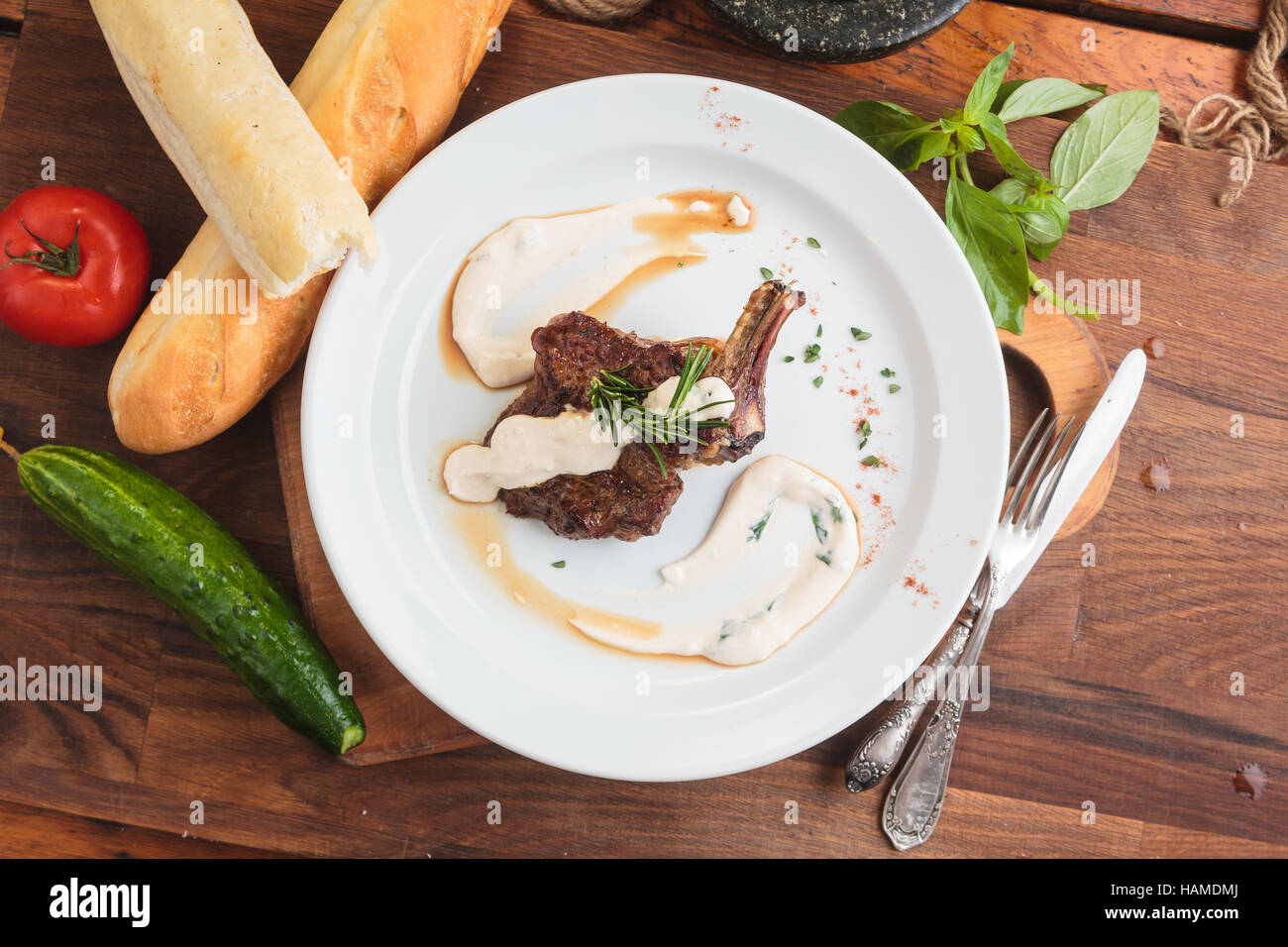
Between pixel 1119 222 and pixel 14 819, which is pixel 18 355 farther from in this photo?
pixel 1119 222

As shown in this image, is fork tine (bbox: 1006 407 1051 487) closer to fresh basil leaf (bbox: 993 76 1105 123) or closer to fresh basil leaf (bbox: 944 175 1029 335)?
fresh basil leaf (bbox: 944 175 1029 335)

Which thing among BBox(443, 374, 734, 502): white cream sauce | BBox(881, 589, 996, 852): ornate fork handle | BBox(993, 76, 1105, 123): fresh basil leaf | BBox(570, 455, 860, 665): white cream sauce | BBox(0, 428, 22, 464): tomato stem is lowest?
BBox(881, 589, 996, 852): ornate fork handle

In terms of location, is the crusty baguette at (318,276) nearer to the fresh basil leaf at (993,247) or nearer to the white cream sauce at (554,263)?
the white cream sauce at (554,263)

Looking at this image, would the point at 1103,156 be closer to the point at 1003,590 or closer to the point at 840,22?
the point at 840,22

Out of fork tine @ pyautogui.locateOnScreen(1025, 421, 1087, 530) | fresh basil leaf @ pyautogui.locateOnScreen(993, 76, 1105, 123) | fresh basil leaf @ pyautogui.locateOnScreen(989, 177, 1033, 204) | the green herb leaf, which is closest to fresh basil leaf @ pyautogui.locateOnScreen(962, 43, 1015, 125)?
fresh basil leaf @ pyautogui.locateOnScreen(993, 76, 1105, 123)

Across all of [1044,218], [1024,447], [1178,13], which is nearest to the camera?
[1044,218]

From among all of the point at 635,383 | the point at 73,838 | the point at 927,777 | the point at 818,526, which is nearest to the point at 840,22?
the point at 635,383
